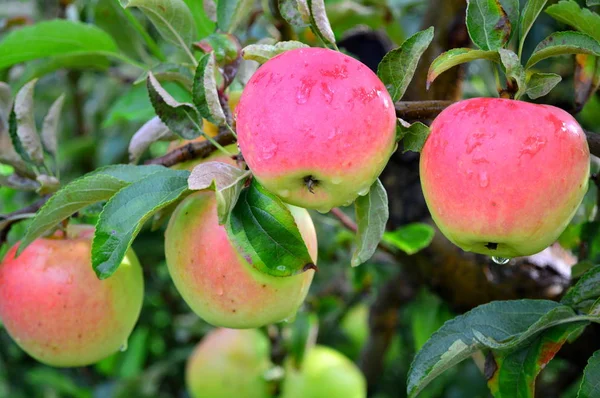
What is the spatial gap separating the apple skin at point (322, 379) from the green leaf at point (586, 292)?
918mm

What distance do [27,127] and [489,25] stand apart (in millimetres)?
635

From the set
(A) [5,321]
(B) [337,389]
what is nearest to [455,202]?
(A) [5,321]

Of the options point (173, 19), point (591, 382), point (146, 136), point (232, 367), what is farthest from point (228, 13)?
point (232, 367)

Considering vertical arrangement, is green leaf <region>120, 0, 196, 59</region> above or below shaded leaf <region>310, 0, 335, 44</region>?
below

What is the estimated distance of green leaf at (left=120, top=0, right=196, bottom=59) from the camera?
0.93m

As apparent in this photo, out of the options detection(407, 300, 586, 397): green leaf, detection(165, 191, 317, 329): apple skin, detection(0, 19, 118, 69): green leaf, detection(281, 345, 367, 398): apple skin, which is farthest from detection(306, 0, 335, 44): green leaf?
detection(281, 345, 367, 398): apple skin

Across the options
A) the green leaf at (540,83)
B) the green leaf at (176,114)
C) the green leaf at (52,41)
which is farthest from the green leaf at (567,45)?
the green leaf at (52,41)

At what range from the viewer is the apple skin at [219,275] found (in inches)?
33.7

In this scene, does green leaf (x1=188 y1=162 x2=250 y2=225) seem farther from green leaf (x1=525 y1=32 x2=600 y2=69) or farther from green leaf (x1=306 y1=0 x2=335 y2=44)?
green leaf (x1=525 y1=32 x2=600 y2=69)

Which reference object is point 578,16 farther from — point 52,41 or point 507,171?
point 52,41

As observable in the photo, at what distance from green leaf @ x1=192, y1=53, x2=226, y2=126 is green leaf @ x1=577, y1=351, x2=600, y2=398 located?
45cm

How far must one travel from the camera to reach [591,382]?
739 mm

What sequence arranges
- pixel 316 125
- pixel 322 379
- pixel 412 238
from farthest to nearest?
pixel 322 379 → pixel 412 238 → pixel 316 125

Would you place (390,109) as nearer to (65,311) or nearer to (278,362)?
(65,311)
